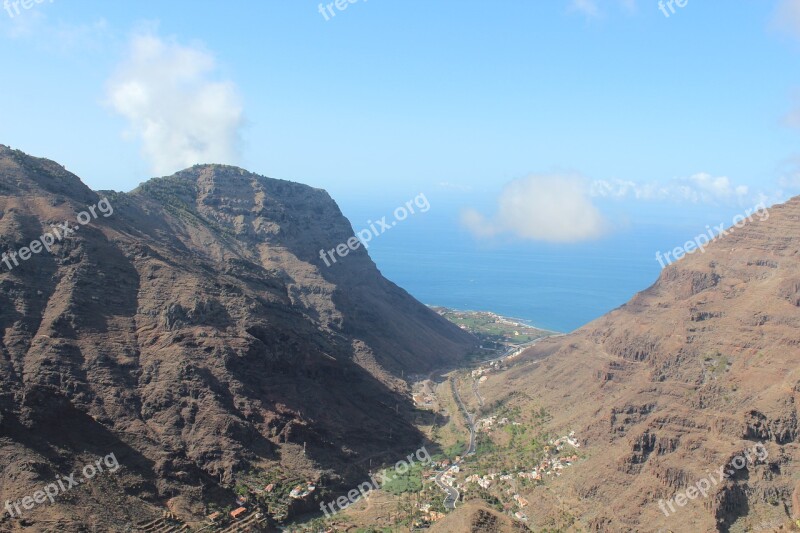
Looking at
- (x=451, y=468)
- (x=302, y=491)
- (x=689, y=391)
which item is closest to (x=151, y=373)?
(x=302, y=491)

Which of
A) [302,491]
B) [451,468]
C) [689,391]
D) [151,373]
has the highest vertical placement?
[151,373]

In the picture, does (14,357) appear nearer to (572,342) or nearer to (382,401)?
(382,401)

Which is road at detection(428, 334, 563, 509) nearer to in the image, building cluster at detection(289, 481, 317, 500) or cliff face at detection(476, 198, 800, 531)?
cliff face at detection(476, 198, 800, 531)

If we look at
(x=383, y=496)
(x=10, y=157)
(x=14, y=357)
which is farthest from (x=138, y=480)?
(x=10, y=157)

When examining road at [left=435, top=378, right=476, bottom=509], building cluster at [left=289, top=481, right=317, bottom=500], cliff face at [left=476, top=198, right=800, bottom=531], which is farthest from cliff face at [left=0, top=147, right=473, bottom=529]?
cliff face at [left=476, top=198, right=800, bottom=531]

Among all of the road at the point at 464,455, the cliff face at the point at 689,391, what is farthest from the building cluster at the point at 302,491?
the cliff face at the point at 689,391

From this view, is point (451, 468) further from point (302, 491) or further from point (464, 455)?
point (302, 491)
